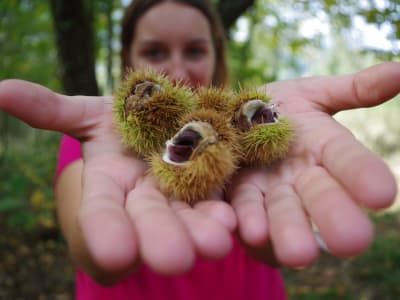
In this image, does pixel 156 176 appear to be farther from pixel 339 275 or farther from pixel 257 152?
pixel 339 275

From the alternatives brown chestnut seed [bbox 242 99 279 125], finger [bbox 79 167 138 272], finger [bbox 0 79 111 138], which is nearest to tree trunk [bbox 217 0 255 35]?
brown chestnut seed [bbox 242 99 279 125]

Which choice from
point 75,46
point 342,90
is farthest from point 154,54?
point 342,90

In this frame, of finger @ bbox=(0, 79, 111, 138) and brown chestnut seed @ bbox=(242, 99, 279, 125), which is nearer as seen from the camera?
finger @ bbox=(0, 79, 111, 138)

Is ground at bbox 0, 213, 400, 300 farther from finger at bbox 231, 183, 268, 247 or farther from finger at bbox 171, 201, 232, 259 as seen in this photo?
finger at bbox 171, 201, 232, 259

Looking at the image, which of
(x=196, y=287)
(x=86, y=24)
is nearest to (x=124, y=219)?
(x=196, y=287)

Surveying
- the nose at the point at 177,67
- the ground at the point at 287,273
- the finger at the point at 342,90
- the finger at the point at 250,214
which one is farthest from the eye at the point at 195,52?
the ground at the point at 287,273

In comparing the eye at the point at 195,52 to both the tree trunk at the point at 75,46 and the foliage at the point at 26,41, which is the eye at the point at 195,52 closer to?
the tree trunk at the point at 75,46
